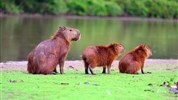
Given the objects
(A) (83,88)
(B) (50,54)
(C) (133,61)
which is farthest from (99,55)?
(A) (83,88)

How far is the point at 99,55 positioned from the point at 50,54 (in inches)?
54.5

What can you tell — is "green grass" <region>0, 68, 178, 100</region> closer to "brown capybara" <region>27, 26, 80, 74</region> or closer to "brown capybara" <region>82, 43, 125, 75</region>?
"brown capybara" <region>27, 26, 80, 74</region>

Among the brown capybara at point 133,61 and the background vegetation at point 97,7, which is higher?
the brown capybara at point 133,61

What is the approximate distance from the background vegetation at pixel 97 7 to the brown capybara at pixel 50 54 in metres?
62.6

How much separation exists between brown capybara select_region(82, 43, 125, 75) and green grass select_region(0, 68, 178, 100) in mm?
1460

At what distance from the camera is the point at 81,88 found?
10.8 m

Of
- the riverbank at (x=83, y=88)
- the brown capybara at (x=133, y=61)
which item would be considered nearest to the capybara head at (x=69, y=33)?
the brown capybara at (x=133, y=61)

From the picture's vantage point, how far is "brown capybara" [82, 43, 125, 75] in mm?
14484

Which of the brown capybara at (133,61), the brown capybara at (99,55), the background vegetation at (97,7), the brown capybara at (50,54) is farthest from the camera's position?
the background vegetation at (97,7)

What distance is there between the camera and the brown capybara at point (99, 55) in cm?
1448

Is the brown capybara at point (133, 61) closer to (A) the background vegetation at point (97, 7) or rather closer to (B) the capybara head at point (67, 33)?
(B) the capybara head at point (67, 33)

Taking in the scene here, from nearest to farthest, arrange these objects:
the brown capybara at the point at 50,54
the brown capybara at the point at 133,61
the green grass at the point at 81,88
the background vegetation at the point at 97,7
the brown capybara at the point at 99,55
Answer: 1. the green grass at the point at 81,88
2. the brown capybara at the point at 50,54
3. the brown capybara at the point at 99,55
4. the brown capybara at the point at 133,61
5. the background vegetation at the point at 97,7

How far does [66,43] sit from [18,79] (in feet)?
8.85

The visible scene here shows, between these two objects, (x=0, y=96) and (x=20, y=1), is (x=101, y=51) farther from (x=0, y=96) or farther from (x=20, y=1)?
(x=20, y=1)
